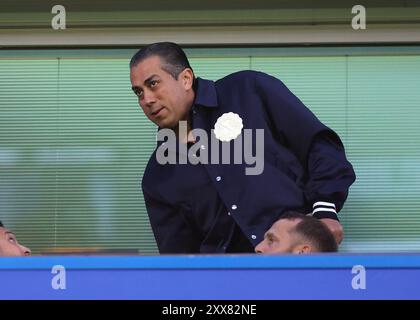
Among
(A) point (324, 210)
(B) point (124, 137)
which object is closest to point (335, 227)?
(A) point (324, 210)

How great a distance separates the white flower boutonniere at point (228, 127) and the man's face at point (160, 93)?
0.39 feet

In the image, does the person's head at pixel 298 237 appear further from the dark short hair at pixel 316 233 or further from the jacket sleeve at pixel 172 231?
the jacket sleeve at pixel 172 231

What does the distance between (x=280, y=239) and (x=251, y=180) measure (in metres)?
0.26

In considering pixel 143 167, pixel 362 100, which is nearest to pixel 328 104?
pixel 362 100

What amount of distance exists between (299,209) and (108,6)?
1.08m

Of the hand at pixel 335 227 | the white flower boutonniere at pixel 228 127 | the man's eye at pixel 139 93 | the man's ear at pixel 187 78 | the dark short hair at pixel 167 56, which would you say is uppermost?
the dark short hair at pixel 167 56

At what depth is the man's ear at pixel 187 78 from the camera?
3641 millimetres

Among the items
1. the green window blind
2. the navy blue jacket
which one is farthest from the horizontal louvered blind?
the navy blue jacket

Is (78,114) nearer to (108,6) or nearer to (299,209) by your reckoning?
(108,6)

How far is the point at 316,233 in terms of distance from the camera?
3.42 m

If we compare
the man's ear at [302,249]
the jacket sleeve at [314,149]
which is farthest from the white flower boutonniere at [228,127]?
the man's ear at [302,249]

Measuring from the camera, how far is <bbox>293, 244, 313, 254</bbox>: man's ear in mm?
3350

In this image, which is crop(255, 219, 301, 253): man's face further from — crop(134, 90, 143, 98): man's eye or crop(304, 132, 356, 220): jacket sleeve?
crop(134, 90, 143, 98): man's eye

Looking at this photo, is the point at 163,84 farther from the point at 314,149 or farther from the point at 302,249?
the point at 302,249
